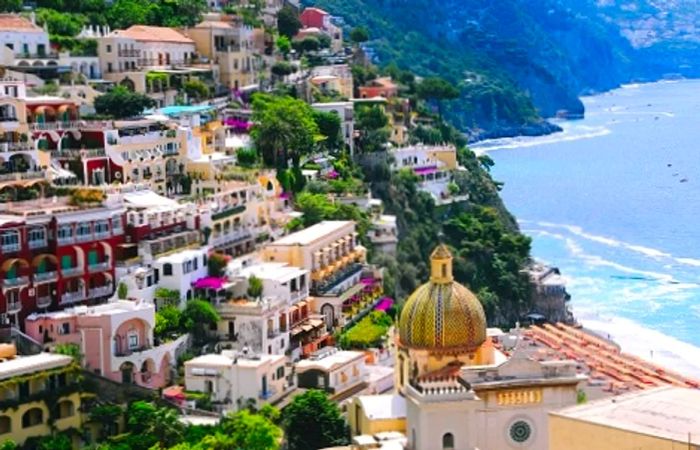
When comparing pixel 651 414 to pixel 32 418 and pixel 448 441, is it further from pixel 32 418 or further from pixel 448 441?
pixel 32 418

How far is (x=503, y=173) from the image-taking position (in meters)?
121

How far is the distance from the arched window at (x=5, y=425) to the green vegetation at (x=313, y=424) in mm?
6692

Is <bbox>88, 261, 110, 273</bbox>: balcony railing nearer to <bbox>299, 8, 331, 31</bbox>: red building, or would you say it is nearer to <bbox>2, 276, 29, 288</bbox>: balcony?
<bbox>2, 276, 29, 288</bbox>: balcony

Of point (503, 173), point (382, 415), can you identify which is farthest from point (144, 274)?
point (503, 173)

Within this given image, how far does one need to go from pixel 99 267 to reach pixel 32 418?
6.57 m

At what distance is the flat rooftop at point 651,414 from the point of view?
2245 cm

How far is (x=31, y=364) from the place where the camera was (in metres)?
36.3

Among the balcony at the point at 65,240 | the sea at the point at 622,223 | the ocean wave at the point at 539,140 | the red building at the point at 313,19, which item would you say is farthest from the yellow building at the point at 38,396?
the ocean wave at the point at 539,140

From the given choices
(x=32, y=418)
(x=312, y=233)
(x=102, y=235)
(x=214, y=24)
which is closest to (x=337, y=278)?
(x=312, y=233)

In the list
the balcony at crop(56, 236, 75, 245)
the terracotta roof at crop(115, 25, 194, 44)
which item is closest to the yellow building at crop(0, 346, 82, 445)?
the balcony at crop(56, 236, 75, 245)

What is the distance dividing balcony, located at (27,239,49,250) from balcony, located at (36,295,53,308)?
133 cm

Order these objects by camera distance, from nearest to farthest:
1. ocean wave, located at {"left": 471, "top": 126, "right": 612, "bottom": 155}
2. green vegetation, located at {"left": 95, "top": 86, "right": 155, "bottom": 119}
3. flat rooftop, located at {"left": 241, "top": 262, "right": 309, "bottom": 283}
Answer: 1. flat rooftop, located at {"left": 241, "top": 262, "right": 309, "bottom": 283}
2. green vegetation, located at {"left": 95, "top": 86, "right": 155, "bottom": 119}
3. ocean wave, located at {"left": 471, "top": 126, "right": 612, "bottom": 155}

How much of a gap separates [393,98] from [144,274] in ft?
132

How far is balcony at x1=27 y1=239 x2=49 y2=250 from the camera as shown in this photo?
40094 millimetres
